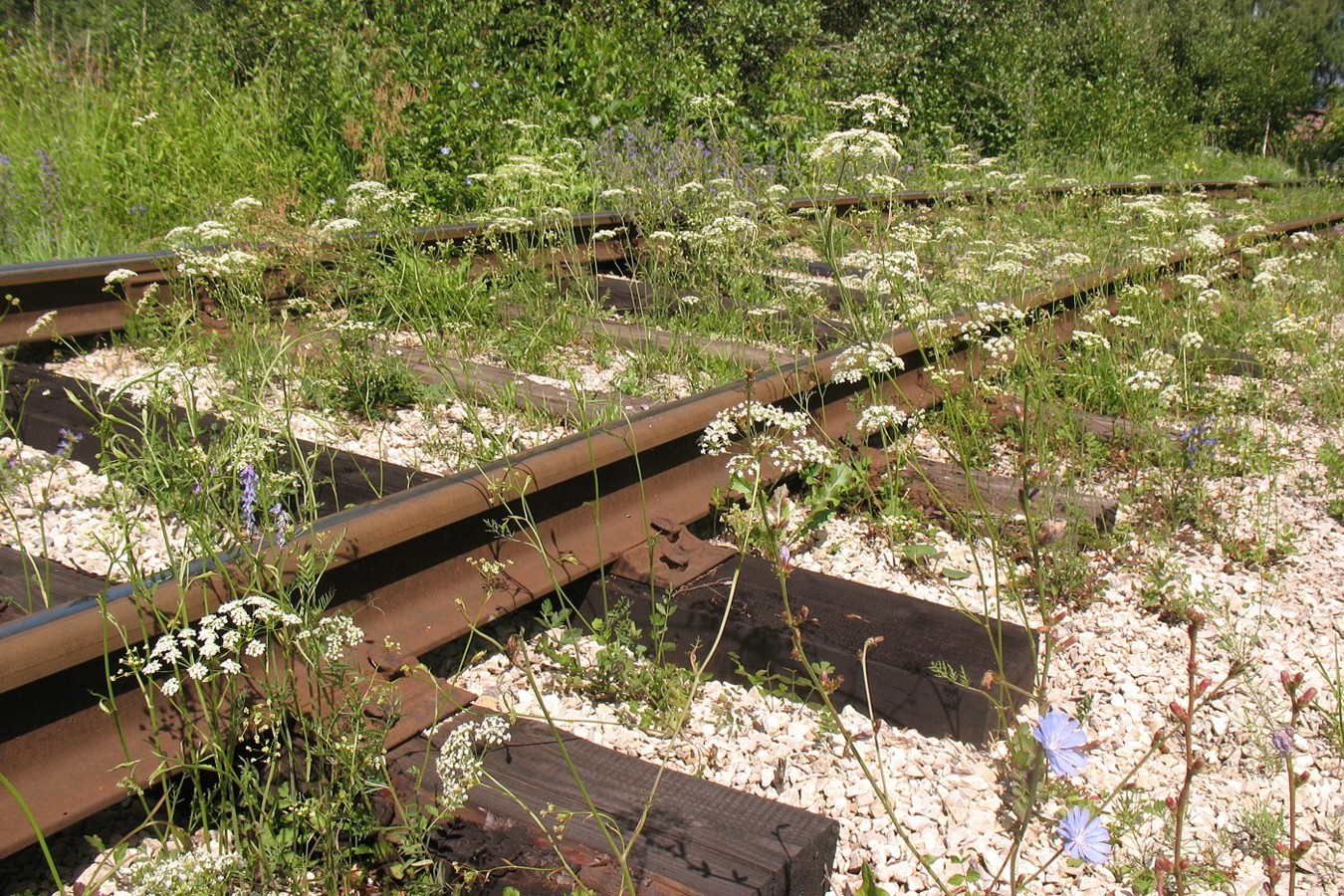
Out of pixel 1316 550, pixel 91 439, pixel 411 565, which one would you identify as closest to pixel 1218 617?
pixel 1316 550

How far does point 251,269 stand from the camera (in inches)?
175

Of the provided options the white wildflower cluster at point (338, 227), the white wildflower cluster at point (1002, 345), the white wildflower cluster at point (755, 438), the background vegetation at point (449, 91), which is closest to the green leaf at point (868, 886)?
the white wildflower cluster at point (755, 438)

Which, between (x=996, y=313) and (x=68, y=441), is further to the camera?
(x=996, y=313)

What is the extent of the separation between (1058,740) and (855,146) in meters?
2.42

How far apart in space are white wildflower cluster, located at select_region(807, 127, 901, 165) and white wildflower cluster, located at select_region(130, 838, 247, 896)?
2.50m

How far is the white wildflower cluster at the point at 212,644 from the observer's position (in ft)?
6.12

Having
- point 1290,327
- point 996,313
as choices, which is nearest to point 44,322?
point 996,313

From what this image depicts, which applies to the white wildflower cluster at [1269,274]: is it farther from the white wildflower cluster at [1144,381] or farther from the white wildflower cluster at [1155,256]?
the white wildflower cluster at [1144,381]

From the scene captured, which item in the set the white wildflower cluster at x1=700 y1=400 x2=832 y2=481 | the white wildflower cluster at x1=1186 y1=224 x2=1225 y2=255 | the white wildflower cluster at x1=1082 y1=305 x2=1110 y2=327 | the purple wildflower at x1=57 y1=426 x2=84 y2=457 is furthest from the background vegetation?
the purple wildflower at x1=57 y1=426 x2=84 y2=457

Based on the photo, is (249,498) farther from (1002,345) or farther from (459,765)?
(1002,345)

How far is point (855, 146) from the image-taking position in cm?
365

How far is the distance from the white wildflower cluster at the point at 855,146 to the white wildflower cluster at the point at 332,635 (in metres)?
2.10

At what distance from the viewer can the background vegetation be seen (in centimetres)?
687

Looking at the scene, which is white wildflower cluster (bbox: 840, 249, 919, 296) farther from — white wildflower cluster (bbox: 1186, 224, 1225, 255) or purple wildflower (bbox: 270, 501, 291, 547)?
purple wildflower (bbox: 270, 501, 291, 547)
